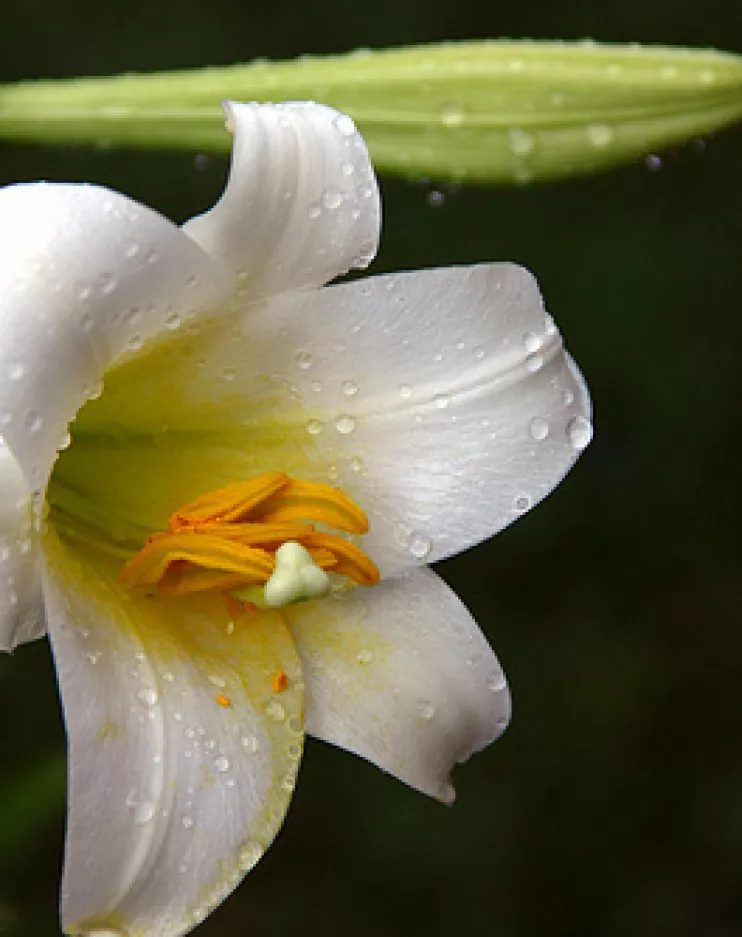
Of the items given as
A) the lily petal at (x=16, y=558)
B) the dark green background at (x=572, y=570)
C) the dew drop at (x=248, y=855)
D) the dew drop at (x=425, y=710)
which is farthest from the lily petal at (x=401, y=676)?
the dark green background at (x=572, y=570)

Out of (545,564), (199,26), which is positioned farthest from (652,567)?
(199,26)

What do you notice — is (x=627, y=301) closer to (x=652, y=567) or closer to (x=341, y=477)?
(x=652, y=567)

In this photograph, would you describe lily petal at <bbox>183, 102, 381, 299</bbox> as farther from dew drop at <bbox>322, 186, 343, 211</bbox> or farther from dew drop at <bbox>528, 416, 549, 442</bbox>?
dew drop at <bbox>528, 416, 549, 442</bbox>

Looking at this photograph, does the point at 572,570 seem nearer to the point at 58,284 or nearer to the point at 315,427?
the point at 315,427

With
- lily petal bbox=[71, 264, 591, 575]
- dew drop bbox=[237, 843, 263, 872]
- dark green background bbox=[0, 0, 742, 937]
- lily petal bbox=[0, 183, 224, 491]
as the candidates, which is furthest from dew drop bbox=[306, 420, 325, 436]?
dark green background bbox=[0, 0, 742, 937]

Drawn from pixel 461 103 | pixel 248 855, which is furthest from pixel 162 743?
pixel 461 103

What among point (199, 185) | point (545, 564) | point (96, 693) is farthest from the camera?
point (545, 564)
